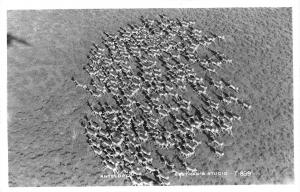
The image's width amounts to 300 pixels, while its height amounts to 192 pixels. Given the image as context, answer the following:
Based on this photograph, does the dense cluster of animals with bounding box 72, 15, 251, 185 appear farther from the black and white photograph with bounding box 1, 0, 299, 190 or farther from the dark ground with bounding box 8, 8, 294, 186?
the dark ground with bounding box 8, 8, 294, 186

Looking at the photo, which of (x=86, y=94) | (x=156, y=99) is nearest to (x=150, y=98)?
(x=156, y=99)

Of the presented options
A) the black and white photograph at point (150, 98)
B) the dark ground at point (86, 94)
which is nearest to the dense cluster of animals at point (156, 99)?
the black and white photograph at point (150, 98)

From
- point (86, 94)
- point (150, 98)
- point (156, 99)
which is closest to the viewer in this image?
point (156, 99)

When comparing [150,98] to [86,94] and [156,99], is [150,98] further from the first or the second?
[86,94]

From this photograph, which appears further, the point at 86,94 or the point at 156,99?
the point at 86,94

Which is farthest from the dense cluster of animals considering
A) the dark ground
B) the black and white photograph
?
the dark ground
